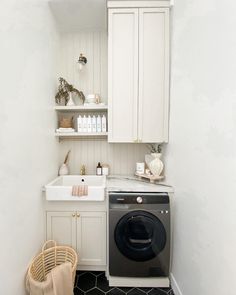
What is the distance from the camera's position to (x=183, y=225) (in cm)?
156

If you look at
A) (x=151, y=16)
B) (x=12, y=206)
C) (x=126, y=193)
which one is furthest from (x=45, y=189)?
(x=151, y=16)

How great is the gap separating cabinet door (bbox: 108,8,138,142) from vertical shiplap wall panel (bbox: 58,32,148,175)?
1.42 feet

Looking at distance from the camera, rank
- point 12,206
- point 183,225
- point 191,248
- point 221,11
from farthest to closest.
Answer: point 183,225, point 191,248, point 12,206, point 221,11

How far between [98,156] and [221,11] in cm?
191

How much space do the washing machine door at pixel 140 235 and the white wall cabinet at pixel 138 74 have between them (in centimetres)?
85

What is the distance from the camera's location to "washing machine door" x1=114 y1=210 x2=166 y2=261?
5.48 feet

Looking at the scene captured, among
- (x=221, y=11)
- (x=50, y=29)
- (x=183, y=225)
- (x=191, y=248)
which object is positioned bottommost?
(x=191, y=248)

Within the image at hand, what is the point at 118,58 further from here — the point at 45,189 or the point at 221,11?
the point at 45,189

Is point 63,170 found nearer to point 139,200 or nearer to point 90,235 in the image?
point 90,235

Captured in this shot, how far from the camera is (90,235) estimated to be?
1817 mm

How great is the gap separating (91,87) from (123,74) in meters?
0.60

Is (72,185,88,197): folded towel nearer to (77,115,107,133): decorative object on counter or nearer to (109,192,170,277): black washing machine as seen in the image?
(109,192,170,277): black washing machine

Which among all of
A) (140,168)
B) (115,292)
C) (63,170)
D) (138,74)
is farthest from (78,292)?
(138,74)

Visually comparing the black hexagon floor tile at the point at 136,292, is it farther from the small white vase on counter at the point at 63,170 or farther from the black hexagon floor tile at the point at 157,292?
the small white vase on counter at the point at 63,170
